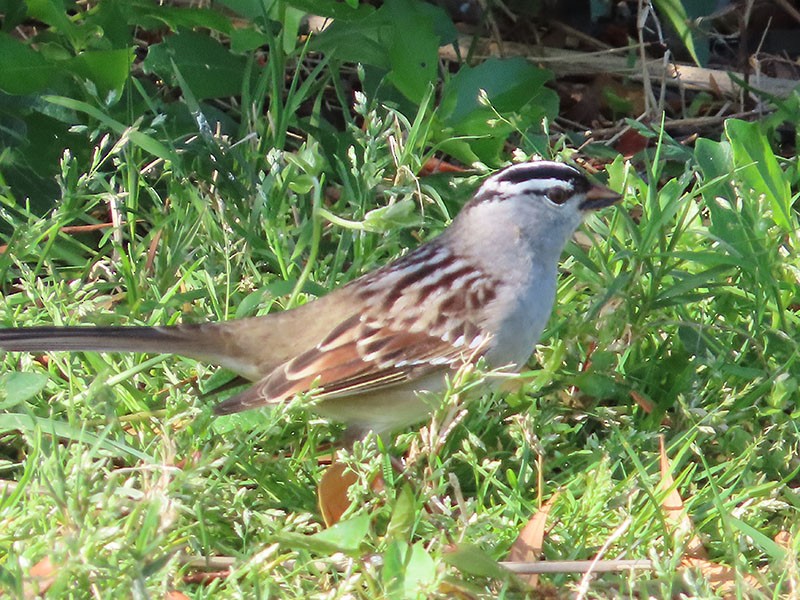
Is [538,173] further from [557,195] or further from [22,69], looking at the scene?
[22,69]

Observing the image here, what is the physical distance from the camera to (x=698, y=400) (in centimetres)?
337

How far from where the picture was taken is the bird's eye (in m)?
3.64

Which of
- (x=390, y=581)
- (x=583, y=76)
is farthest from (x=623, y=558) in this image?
(x=583, y=76)

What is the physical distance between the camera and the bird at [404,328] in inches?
128

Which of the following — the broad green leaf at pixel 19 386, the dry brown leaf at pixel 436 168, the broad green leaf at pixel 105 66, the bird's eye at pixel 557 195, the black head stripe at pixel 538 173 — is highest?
the broad green leaf at pixel 105 66

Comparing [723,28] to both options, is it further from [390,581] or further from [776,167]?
[390,581]

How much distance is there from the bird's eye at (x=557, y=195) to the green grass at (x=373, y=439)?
204mm

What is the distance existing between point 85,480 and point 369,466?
0.70 m

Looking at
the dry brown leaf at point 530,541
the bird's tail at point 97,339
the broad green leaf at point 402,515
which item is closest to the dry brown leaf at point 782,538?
the dry brown leaf at point 530,541

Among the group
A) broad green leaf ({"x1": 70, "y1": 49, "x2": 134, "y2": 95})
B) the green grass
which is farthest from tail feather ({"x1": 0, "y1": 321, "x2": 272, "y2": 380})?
broad green leaf ({"x1": 70, "y1": 49, "x2": 134, "y2": 95})

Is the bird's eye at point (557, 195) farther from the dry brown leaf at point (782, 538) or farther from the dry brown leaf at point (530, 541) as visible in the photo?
the dry brown leaf at point (782, 538)

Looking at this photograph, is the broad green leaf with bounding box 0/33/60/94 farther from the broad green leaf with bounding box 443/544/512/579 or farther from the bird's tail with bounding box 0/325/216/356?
the broad green leaf with bounding box 443/544/512/579

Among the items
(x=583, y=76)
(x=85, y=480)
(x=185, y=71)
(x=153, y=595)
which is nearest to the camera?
(x=85, y=480)

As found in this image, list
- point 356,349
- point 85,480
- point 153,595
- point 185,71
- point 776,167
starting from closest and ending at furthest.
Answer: point 85,480 → point 153,595 → point 356,349 → point 776,167 → point 185,71
